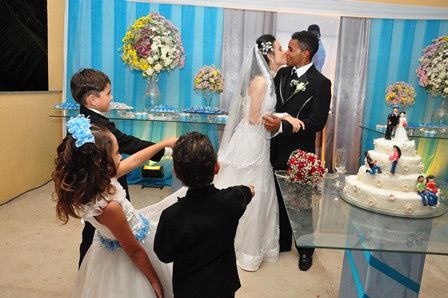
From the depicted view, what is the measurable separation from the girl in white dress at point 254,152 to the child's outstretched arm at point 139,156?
1.03 metres

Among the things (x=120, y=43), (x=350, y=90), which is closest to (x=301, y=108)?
(x=350, y=90)

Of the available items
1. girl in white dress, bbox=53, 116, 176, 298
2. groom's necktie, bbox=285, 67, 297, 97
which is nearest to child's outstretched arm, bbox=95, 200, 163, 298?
girl in white dress, bbox=53, 116, 176, 298

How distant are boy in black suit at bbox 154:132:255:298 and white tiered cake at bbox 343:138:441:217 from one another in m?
0.75

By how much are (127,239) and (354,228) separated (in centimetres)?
96

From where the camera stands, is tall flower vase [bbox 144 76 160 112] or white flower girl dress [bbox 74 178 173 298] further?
tall flower vase [bbox 144 76 160 112]

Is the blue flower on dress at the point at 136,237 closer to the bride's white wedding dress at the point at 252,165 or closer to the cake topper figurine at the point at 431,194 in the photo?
the bride's white wedding dress at the point at 252,165

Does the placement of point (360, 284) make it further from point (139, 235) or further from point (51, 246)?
point (51, 246)

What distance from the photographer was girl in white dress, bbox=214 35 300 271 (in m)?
2.84

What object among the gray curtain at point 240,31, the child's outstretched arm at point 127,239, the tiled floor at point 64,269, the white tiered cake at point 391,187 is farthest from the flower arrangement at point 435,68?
the child's outstretched arm at point 127,239

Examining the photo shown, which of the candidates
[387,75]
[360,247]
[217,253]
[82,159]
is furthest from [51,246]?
[387,75]

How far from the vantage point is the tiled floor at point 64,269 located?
2576 mm

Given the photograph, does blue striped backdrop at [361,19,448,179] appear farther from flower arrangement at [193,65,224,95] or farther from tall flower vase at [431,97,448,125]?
flower arrangement at [193,65,224,95]

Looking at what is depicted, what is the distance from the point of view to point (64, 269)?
279cm

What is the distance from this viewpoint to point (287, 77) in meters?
3.03
